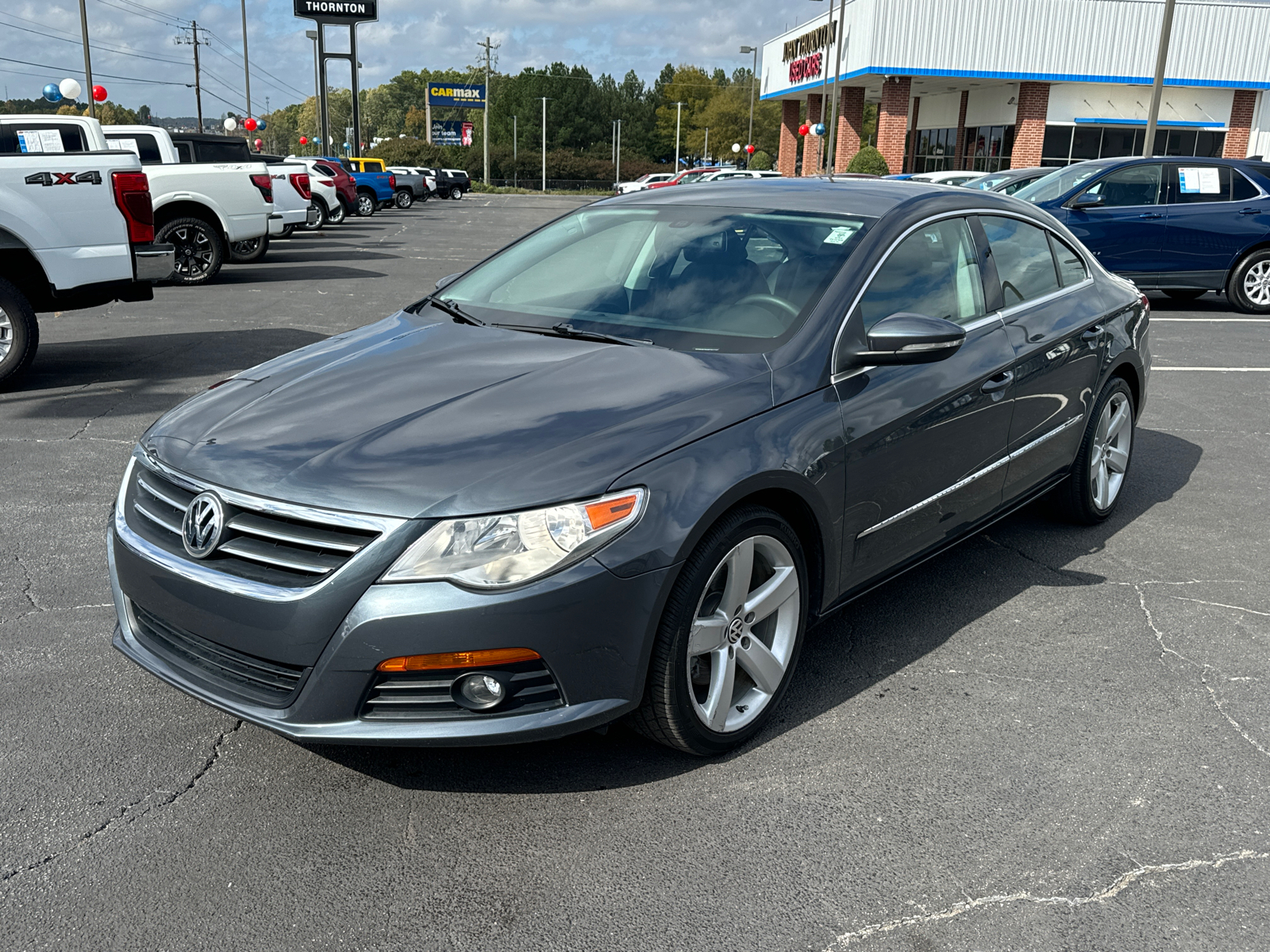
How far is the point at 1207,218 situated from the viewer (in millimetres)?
12883

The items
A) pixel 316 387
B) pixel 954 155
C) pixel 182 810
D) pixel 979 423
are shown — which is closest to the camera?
pixel 182 810

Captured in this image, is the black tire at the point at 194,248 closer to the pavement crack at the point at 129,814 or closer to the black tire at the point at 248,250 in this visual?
the black tire at the point at 248,250

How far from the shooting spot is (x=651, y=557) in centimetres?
282

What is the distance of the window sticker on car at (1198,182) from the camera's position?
42.5 feet

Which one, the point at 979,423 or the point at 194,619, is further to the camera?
the point at 979,423

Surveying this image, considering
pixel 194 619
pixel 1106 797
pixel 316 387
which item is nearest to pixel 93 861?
pixel 194 619

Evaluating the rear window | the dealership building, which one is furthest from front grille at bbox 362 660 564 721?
the dealership building

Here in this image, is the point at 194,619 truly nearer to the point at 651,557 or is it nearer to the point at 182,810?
the point at 182,810

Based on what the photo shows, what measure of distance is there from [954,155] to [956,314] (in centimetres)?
4176

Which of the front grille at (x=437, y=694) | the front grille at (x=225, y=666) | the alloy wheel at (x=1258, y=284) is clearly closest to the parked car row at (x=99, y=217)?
the front grille at (x=225, y=666)

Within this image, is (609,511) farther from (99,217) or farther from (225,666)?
(99,217)

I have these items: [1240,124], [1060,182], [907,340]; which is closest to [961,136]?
[1240,124]

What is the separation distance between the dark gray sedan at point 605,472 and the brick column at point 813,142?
4209 cm

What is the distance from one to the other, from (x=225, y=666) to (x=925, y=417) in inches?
91.5
